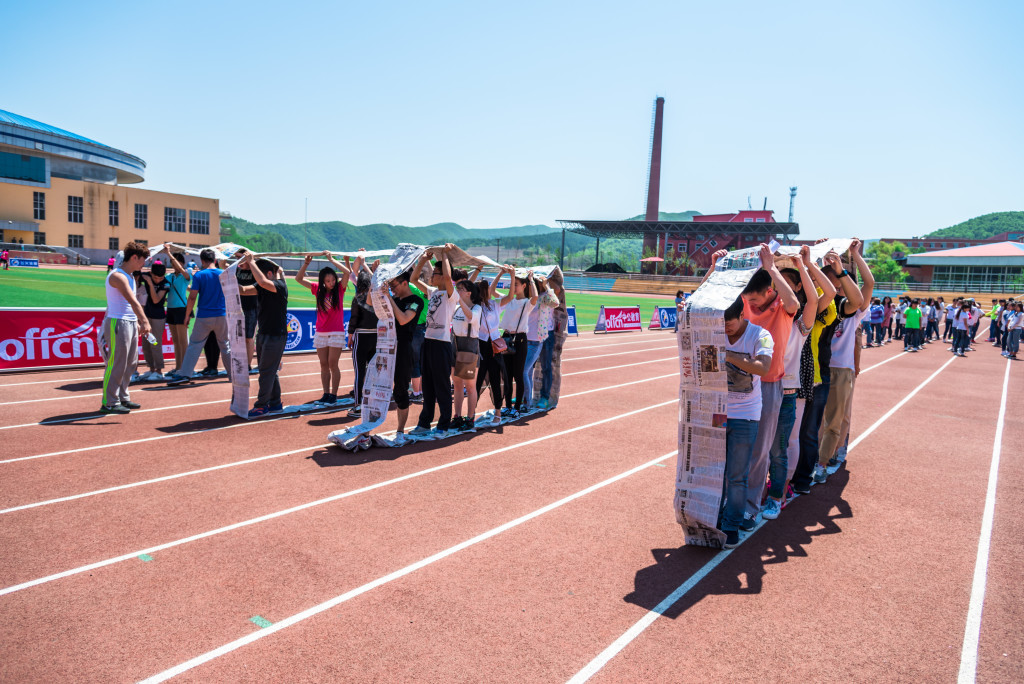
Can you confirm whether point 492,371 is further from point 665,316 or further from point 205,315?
point 665,316

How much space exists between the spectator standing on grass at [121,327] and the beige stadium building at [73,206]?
2659 inches

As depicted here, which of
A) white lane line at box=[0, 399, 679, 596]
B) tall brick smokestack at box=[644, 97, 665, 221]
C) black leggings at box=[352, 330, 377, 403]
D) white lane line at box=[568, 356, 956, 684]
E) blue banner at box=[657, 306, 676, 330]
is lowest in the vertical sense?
white lane line at box=[0, 399, 679, 596]

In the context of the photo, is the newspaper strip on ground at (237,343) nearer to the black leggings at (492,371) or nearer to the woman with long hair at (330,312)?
the woman with long hair at (330,312)

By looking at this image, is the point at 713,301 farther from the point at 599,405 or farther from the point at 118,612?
the point at 599,405

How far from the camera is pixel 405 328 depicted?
7398 mm

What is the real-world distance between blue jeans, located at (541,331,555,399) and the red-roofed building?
77.6 metres

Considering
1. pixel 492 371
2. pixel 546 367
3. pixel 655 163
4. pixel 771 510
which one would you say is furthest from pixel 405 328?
pixel 655 163

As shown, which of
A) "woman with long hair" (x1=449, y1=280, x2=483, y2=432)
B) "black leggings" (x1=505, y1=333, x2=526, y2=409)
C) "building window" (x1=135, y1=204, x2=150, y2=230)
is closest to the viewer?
"woman with long hair" (x1=449, y1=280, x2=483, y2=432)

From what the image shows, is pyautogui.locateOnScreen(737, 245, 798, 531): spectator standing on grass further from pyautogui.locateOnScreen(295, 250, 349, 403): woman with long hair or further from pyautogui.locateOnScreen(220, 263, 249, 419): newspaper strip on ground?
pyautogui.locateOnScreen(220, 263, 249, 419): newspaper strip on ground

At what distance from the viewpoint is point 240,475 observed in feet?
20.1

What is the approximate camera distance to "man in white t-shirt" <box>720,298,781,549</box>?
14.5ft

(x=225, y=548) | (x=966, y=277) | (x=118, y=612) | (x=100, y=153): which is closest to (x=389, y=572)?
(x=225, y=548)

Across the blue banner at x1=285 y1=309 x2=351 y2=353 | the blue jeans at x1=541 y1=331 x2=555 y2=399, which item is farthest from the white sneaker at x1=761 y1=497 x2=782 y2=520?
the blue banner at x1=285 y1=309 x2=351 y2=353

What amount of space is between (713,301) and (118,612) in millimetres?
4294
